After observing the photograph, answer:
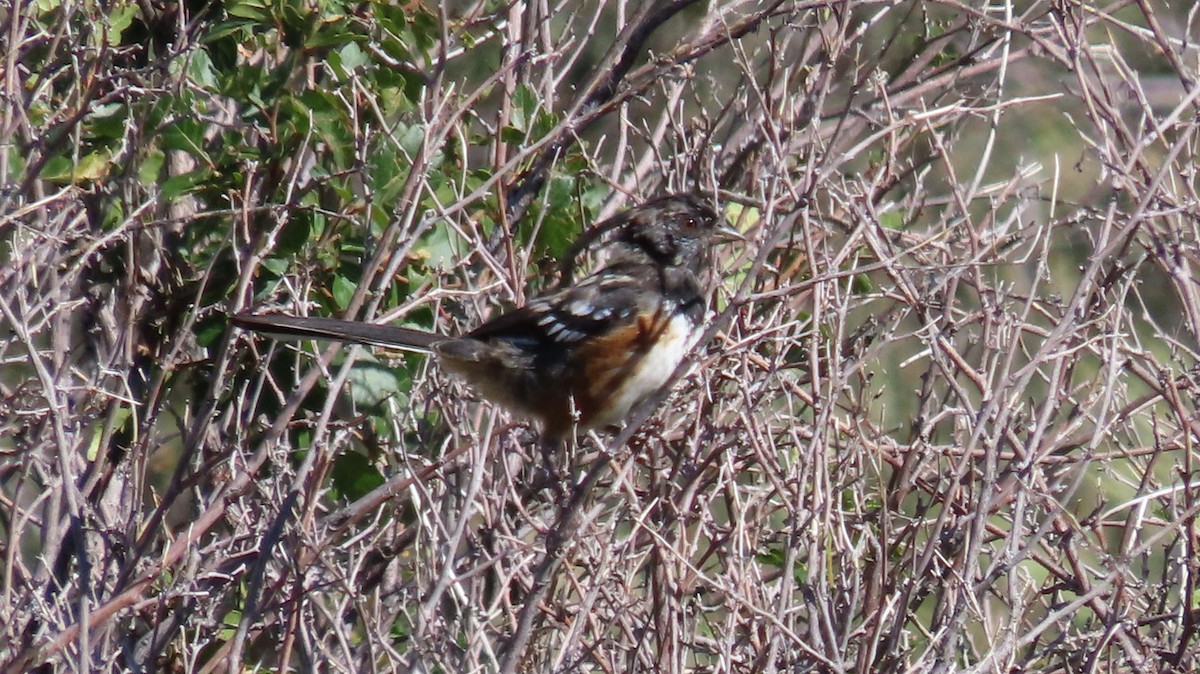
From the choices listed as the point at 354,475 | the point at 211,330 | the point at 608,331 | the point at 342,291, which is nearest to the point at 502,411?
the point at 608,331

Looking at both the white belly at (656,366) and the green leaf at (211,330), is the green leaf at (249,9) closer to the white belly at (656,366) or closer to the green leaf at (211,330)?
the green leaf at (211,330)

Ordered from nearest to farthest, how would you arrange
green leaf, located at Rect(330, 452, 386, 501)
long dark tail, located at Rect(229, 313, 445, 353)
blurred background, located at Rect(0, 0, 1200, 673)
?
blurred background, located at Rect(0, 0, 1200, 673) < long dark tail, located at Rect(229, 313, 445, 353) < green leaf, located at Rect(330, 452, 386, 501)

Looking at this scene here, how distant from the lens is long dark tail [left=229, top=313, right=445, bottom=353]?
333 cm

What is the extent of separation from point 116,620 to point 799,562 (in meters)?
1.69

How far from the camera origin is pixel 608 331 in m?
4.09

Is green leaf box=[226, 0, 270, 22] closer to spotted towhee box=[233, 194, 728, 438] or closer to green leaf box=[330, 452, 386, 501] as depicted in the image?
spotted towhee box=[233, 194, 728, 438]

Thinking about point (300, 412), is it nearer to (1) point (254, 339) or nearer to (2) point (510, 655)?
(1) point (254, 339)

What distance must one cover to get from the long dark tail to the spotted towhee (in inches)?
10.2

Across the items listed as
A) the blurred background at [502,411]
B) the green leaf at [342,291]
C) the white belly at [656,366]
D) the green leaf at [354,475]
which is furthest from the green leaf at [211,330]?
the white belly at [656,366]

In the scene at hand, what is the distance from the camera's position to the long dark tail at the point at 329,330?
333 centimetres

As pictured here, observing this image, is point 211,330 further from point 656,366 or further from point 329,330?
point 656,366

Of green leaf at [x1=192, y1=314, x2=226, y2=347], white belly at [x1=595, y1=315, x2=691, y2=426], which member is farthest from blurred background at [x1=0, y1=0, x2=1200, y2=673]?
white belly at [x1=595, y1=315, x2=691, y2=426]

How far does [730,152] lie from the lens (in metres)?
4.30

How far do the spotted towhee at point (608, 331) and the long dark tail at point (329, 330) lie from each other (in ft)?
0.85
